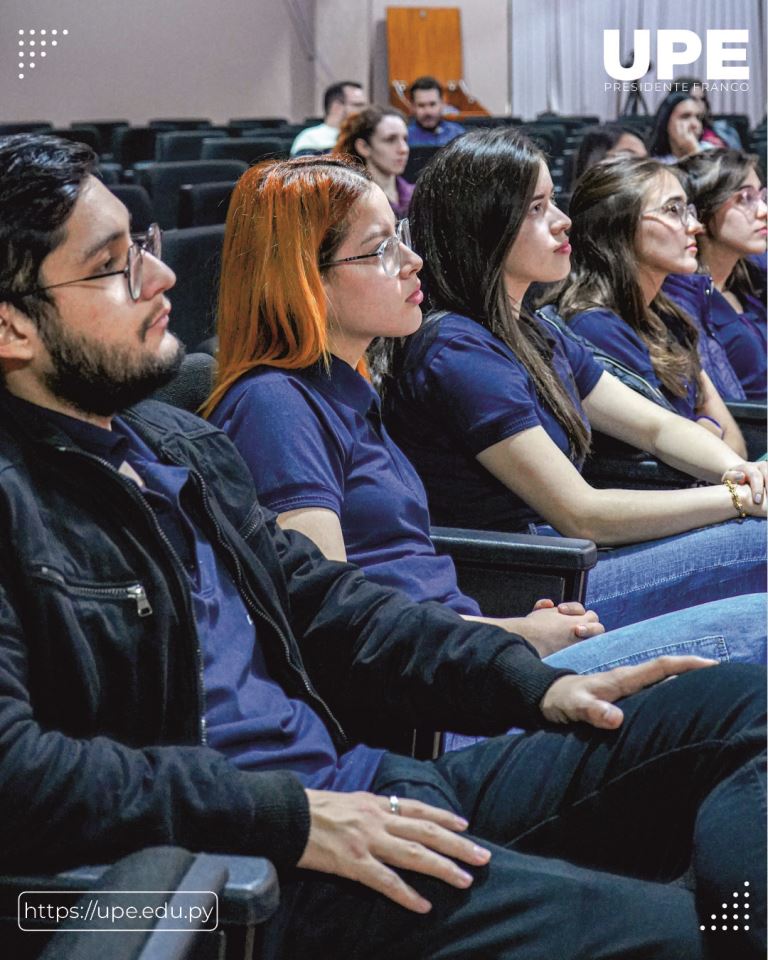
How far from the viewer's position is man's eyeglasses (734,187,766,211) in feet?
9.65

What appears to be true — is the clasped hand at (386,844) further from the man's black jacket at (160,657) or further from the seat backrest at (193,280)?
the seat backrest at (193,280)

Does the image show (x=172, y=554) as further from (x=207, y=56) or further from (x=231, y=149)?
(x=207, y=56)

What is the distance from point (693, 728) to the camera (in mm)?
1131

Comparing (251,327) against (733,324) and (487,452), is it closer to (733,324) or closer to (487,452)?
(487,452)

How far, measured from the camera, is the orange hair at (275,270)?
152cm

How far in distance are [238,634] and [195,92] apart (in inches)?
374

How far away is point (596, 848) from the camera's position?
1.15 metres

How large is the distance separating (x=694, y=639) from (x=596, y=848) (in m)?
0.27

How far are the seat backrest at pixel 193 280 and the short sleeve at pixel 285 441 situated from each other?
2.09 ft

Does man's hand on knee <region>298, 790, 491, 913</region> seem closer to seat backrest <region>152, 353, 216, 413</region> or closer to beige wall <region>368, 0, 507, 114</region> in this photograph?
seat backrest <region>152, 353, 216, 413</region>

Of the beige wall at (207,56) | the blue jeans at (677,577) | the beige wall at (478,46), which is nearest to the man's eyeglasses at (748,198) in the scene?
the blue jeans at (677,577)

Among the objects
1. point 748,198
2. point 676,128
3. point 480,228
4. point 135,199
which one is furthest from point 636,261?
point 676,128

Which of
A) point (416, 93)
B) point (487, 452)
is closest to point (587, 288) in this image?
point (487, 452)

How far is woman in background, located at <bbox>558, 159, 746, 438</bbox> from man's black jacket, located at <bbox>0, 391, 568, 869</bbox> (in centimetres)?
118
